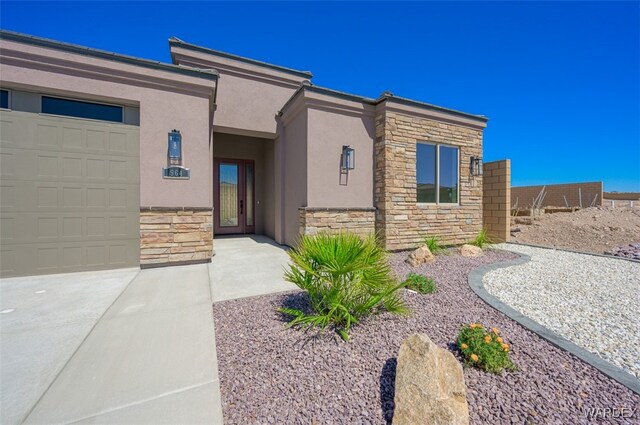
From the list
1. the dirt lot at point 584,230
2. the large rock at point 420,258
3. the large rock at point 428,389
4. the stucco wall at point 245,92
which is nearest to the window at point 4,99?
the stucco wall at point 245,92

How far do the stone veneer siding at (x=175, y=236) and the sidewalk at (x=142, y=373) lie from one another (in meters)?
1.89

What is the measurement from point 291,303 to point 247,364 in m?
1.22

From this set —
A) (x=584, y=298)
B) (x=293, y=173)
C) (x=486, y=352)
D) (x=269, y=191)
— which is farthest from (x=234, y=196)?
(x=584, y=298)

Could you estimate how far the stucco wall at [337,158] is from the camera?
6.34 meters

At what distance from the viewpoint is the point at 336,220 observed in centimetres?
656

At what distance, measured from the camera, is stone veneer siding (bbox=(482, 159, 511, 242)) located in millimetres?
7848

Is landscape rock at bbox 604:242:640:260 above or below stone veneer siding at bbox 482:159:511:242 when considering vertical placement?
below

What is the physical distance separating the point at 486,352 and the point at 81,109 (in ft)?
23.6

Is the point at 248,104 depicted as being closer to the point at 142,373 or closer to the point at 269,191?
the point at 269,191

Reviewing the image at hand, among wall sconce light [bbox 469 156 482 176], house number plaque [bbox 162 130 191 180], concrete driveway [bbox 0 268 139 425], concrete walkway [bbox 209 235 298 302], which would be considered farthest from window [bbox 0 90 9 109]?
wall sconce light [bbox 469 156 482 176]

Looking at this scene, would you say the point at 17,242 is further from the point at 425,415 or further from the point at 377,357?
the point at 425,415

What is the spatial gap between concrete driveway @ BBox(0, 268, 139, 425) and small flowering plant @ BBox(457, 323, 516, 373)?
3.27 metres

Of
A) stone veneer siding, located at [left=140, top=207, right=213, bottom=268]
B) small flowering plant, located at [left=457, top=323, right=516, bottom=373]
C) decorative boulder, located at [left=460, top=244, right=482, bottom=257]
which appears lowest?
small flowering plant, located at [left=457, top=323, right=516, bottom=373]

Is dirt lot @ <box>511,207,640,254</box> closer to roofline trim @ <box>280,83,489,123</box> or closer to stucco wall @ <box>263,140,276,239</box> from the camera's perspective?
roofline trim @ <box>280,83,489,123</box>
